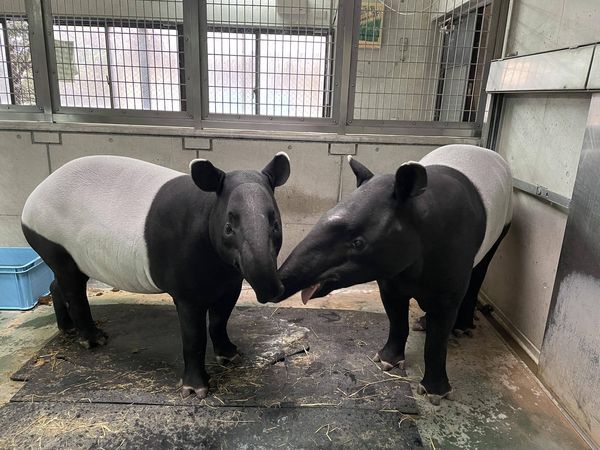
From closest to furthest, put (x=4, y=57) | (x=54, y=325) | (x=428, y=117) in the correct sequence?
(x=54, y=325), (x=4, y=57), (x=428, y=117)

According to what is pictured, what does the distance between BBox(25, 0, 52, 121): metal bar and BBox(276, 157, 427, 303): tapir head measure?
3.49 m

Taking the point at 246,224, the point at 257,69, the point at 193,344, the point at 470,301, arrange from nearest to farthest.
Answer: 1. the point at 246,224
2. the point at 193,344
3. the point at 470,301
4. the point at 257,69

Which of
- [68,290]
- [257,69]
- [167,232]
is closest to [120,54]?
[257,69]

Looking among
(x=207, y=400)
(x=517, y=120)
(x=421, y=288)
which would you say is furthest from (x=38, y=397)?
(x=517, y=120)

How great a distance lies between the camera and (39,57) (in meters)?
4.21

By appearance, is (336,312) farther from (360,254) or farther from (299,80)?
(299,80)

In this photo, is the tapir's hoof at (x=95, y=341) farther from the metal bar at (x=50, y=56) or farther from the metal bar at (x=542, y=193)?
the metal bar at (x=542, y=193)

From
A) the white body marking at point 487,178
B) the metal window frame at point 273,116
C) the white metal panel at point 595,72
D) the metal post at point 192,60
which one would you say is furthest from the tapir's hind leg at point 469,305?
the metal post at point 192,60

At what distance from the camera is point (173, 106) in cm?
448

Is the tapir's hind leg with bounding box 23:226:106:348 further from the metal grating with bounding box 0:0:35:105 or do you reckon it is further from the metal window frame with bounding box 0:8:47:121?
the metal grating with bounding box 0:0:35:105

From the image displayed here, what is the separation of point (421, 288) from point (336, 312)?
5.07 feet

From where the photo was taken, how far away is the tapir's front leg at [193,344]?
271 cm

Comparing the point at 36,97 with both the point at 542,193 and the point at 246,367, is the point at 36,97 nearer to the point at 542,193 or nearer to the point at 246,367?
the point at 246,367

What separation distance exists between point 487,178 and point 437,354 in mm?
1257
